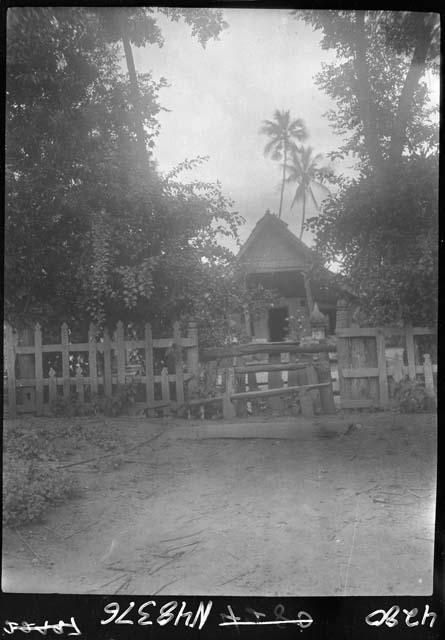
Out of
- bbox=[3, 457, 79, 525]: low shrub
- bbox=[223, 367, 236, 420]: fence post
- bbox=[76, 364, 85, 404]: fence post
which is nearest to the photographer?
bbox=[3, 457, 79, 525]: low shrub

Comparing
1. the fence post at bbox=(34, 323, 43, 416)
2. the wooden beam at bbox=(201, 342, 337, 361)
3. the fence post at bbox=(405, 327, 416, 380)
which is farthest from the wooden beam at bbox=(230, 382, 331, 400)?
the fence post at bbox=(34, 323, 43, 416)

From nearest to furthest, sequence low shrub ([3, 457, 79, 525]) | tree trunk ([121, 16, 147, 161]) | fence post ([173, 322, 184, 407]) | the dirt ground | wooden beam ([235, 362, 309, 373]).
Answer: the dirt ground, low shrub ([3, 457, 79, 525]), tree trunk ([121, 16, 147, 161]), fence post ([173, 322, 184, 407]), wooden beam ([235, 362, 309, 373])

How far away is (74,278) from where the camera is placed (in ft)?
13.3

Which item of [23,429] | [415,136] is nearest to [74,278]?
[23,429]

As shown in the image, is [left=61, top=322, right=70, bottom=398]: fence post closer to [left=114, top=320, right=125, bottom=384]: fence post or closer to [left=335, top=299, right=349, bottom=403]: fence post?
[left=114, top=320, right=125, bottom=384]: fence post

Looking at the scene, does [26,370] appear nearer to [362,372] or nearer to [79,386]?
[79,386]

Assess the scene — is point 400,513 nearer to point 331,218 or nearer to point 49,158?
point 331,218

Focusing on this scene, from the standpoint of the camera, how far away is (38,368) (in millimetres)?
3846

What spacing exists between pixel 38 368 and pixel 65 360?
240 millimetres

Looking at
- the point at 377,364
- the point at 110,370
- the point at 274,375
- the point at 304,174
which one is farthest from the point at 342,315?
the point at 110,370

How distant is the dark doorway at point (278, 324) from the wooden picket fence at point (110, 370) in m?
0.70

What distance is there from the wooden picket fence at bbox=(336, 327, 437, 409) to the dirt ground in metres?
0.20

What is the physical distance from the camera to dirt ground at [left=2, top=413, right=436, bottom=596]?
3102 millimetres

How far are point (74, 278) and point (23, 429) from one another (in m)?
1.28
